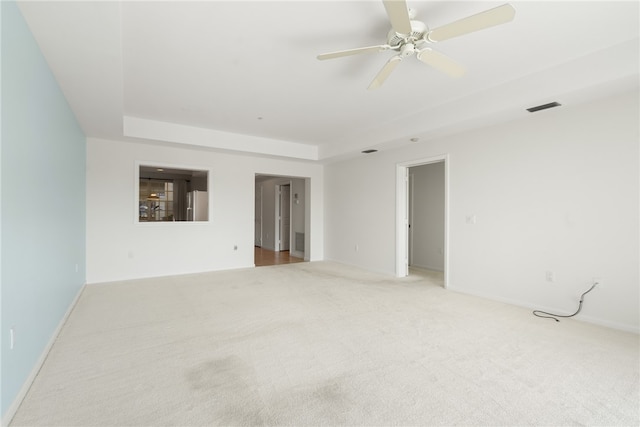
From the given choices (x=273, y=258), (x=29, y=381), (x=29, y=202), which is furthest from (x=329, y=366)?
(x=273, y=258)

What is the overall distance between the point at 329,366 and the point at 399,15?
2478 mm

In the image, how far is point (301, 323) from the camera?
3180 mm

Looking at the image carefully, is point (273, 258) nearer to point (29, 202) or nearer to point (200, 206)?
point (200, 206)

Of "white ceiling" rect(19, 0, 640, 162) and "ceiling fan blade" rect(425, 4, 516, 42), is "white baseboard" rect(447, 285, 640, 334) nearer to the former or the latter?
"white ceiling" rect(19, 0, 640, 162)

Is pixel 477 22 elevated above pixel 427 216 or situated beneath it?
elevated above

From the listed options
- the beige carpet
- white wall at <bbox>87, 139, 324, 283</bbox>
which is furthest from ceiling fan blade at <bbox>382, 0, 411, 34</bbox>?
white wall at <bbox>87, 139, 324, 283</bbox>

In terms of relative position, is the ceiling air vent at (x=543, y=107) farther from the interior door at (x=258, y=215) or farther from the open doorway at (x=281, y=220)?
the interior door at (x=258, y=215)

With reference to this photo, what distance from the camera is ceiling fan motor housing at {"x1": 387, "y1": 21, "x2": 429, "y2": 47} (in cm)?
215

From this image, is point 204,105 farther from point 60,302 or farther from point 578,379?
point 578,379

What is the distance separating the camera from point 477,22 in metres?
1.91

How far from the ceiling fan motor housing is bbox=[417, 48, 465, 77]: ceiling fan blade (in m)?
0.10

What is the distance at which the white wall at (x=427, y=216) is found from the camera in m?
6.22

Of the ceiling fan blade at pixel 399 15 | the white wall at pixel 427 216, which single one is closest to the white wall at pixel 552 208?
the white wall at pixel 427 216

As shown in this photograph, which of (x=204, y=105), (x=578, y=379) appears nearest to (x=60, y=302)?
(x=204, y=105)
